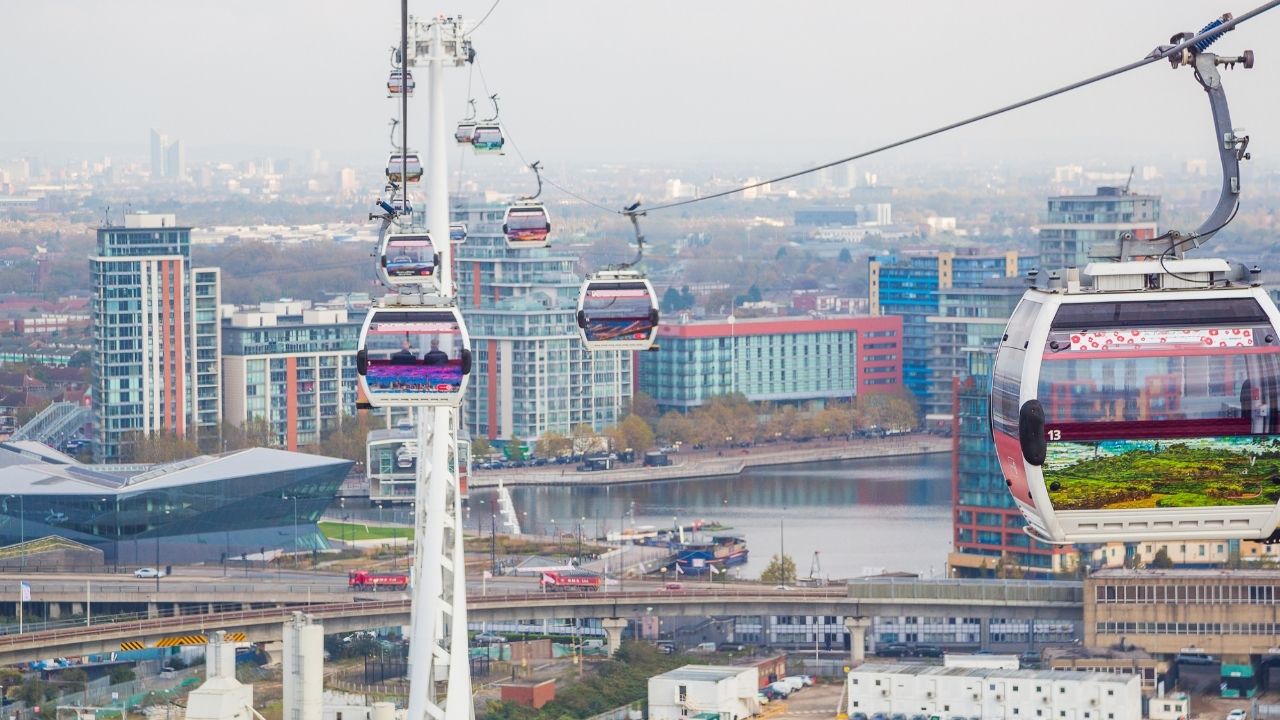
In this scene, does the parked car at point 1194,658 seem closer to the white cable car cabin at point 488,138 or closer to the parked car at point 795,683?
the parked car at point 795,683

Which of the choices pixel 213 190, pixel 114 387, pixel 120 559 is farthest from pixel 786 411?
pixel 213 190

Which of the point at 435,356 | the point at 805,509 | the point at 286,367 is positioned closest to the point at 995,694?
the point at 435,356

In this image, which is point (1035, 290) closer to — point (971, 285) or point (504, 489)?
point (504, 489)

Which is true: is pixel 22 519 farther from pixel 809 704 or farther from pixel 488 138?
pixel 488 138

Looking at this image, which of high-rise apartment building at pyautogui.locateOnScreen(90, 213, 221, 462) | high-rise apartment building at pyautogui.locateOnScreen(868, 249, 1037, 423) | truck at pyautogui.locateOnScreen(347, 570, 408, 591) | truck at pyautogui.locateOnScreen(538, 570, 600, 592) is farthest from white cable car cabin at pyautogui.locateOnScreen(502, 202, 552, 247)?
high-rise apartment building at pyautogui.locateOnScreen(868, 249, 1037, 423)

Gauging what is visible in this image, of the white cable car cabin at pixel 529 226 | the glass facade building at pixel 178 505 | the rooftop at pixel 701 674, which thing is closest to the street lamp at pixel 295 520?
the glass facade building at pixel 178 505

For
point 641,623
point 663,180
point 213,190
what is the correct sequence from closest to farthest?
point 641,623 → point 213,190 → point 663,180

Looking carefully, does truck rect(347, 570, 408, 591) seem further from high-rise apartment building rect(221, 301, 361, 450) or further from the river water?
high-rise apartment building rect(221, 301, 361, 450)
